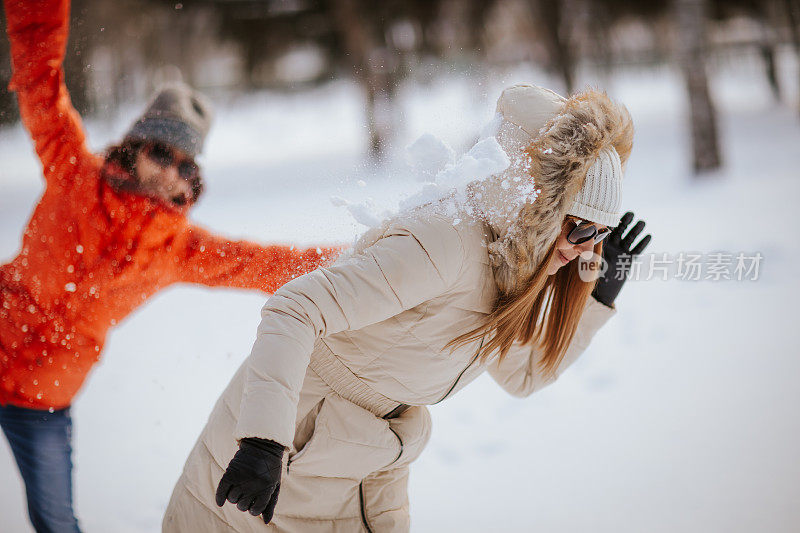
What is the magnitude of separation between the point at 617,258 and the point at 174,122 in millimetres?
1264

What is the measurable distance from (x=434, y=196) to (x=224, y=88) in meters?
10.6

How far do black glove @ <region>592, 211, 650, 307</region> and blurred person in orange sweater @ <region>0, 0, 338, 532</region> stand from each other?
86 centimetres

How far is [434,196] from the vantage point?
1346 millimetres

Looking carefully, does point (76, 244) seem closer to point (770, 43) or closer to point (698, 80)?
point (698, 80)

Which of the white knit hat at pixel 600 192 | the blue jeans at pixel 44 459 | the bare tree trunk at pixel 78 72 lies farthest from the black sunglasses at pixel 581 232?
the bare tree trunk at pixel 78 72

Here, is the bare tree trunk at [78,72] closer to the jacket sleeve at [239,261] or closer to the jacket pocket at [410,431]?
the jacket sleeve at [239,261]

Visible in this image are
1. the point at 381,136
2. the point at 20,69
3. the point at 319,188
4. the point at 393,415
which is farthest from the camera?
the point at 381,136

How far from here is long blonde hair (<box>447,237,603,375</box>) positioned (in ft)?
4.39

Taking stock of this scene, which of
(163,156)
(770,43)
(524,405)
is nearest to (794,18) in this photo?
(770,43)

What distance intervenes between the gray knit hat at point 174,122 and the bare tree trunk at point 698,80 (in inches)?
212

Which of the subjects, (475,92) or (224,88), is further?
(224,88)

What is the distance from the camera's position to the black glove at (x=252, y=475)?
1123 mm

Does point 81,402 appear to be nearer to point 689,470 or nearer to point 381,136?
point 381,136

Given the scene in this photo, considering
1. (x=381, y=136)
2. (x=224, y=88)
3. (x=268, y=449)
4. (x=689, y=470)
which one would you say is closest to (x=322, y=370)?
(x=268, y=449)
